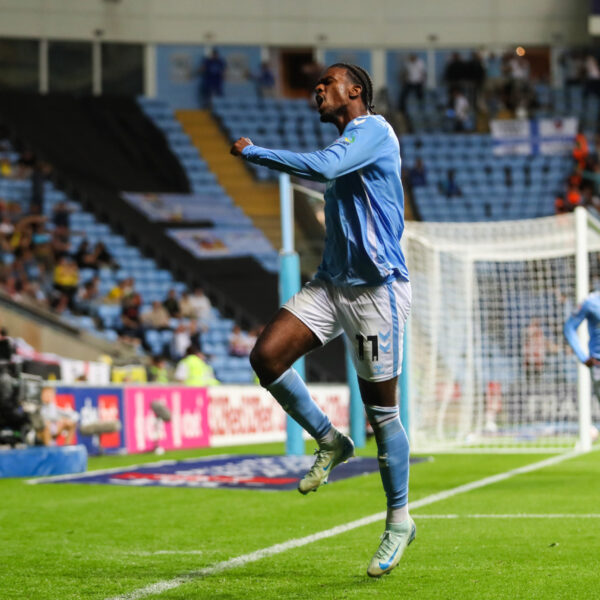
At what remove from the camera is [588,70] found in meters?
31.8

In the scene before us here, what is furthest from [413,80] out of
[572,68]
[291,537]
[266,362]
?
[266,362]

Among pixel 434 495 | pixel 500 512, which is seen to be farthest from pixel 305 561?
pixel 434 495

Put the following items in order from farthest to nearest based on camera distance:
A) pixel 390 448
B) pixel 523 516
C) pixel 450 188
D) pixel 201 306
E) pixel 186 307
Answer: pixel 450 188
pixel 201 306
pixel 186 307
pixel 523 516
pixel 390 448

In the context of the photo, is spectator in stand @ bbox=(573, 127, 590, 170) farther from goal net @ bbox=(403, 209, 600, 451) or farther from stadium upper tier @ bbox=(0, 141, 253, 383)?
goal net @ bbox=(403, 209, 600, 451)

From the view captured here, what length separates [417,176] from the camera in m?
29.3

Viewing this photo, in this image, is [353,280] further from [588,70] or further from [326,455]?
[588,70]

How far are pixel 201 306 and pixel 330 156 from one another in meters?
18.6

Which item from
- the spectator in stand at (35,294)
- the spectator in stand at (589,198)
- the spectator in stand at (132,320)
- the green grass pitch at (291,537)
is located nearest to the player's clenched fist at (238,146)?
the green grass pitch at (291,537)

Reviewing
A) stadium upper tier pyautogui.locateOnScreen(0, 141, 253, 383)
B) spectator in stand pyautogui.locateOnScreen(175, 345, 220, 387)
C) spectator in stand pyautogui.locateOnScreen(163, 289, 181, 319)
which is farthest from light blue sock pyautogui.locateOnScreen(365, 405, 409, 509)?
spectator in stand pyautogui.locateOnScreen(163, 289, 181, 319)

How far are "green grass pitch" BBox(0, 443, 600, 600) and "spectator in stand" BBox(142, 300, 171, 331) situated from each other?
1186 centimetres

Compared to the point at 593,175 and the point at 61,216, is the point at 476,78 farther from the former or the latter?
the point at 61,216

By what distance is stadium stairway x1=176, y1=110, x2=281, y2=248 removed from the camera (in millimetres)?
28641

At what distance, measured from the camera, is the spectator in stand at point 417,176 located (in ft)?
95.9

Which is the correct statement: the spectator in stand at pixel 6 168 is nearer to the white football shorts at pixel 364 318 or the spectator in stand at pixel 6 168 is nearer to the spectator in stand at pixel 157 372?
the spectator in stand at pixel 157 372
